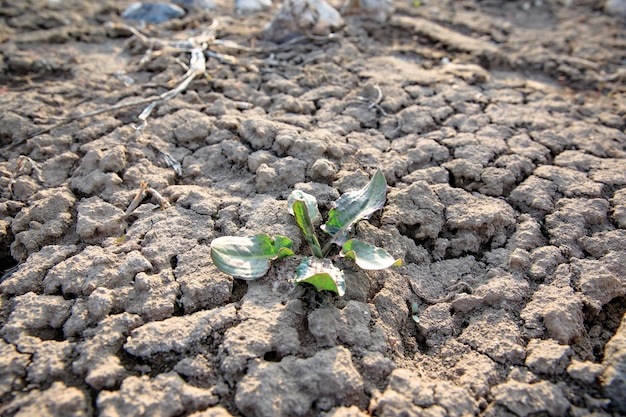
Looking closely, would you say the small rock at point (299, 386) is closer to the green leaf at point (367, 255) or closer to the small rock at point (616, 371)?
the green leaf at point (367, 255)

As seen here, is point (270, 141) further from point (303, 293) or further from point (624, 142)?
point (624, 142)

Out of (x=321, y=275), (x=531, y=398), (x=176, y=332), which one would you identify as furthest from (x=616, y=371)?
(x=176, y=332)

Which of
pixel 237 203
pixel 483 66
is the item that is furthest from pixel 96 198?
pixel 483 66

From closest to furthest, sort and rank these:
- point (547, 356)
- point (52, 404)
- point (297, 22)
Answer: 1. point (52, 404)
2. point (547, 356)
3. point (297, 22)

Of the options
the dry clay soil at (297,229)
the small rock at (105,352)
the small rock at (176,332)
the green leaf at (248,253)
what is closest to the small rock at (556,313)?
the dry clay soil at (297,229)

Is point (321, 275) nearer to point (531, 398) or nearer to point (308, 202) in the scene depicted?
point (308, 202)
